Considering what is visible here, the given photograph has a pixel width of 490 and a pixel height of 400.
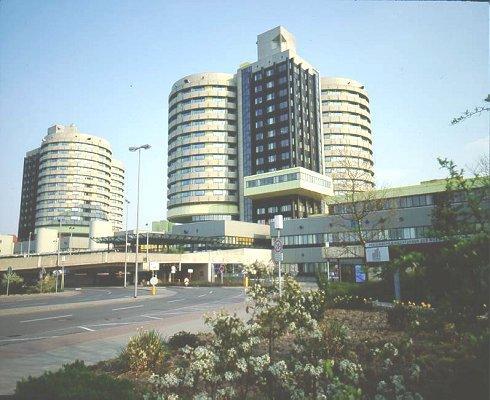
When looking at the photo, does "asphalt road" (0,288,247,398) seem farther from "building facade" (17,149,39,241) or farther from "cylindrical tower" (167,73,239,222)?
"building facade" (17,149,39,241)

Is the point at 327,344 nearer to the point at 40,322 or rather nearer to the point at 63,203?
the point at 40,322

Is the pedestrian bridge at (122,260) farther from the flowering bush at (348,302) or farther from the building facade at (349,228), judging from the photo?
the flowering bush at (348,302)

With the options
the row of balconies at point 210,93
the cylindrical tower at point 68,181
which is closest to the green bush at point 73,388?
the row of balconies at point 210,93

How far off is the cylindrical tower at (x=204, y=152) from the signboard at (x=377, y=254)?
84.4 m

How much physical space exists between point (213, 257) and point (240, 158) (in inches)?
1695

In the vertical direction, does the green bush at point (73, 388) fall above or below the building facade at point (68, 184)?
below

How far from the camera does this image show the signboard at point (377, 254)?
63.6 ft

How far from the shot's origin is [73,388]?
4320 millimetres

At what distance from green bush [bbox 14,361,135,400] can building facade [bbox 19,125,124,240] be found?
149242 millimetres

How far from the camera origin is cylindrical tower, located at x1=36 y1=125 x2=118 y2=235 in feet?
482

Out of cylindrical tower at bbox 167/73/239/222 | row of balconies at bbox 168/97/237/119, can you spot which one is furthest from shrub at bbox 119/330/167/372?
row of balconies at bbox 168/97/237/119

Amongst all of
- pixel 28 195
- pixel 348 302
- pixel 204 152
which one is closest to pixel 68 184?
pixel 28 195

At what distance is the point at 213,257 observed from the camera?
6975 centimetres

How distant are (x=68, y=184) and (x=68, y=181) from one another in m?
1.22
